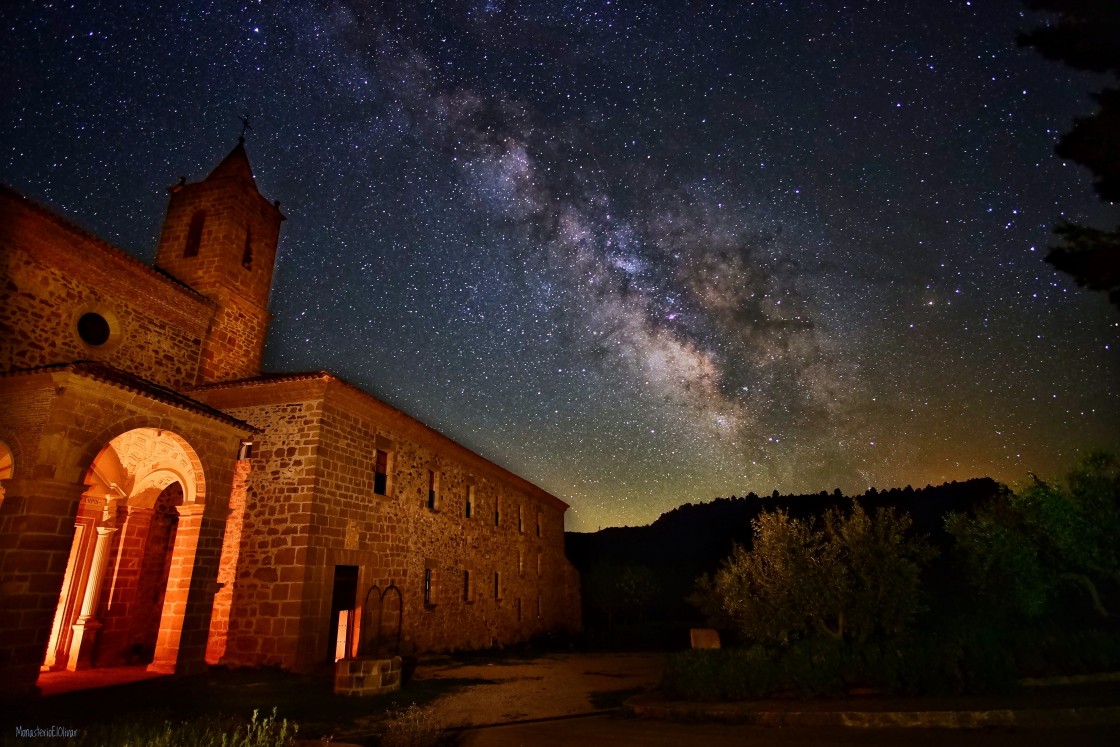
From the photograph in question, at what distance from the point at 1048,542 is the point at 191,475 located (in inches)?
1085

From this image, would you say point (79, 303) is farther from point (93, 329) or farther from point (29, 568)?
point (29, 568)

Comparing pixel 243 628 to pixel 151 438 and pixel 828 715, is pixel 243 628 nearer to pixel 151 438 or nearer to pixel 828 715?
pixel 151 438

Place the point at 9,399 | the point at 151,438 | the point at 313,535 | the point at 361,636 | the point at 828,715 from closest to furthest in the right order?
the point at 828,715
the point at 9,399
the point at 151,438
the point at 313,535
the point at 361,636

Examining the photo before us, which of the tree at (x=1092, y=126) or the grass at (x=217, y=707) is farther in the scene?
the tree at (x=1092, y=126)

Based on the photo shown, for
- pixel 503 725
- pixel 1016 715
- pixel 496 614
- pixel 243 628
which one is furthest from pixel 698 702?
pixel 496 614

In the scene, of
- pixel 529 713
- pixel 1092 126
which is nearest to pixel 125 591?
pixel 529 713

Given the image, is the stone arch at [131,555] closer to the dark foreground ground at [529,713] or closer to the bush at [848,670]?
the dark foreground ground at [529,713]

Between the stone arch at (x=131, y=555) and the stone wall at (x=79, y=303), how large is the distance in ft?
8.47

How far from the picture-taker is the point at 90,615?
13.6 meters

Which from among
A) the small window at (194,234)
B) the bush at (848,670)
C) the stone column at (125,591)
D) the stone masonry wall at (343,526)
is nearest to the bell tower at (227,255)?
the small window at (194,234)

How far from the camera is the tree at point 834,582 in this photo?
12688 mm

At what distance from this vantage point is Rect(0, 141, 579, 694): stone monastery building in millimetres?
10438

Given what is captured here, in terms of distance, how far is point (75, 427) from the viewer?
34.7ft

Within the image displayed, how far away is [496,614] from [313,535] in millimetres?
12589
